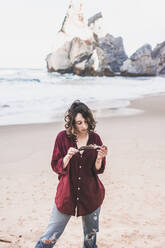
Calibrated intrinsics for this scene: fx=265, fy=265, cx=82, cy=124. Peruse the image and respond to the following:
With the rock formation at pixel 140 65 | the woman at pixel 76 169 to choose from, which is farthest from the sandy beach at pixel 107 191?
the rock formation at pixel 140 65

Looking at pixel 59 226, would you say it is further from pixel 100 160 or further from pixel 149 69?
pixel 149 69

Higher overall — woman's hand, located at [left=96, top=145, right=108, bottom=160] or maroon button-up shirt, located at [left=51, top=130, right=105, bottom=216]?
woman's hand, located at [left=96, top=145, right=108, bottom=160]

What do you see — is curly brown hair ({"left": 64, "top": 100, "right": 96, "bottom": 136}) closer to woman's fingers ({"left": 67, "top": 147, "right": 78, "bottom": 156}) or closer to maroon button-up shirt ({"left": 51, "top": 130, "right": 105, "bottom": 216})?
maroon button-up shirt ({"left": 51, "top": 130, "right": 105, "bottom": 216})

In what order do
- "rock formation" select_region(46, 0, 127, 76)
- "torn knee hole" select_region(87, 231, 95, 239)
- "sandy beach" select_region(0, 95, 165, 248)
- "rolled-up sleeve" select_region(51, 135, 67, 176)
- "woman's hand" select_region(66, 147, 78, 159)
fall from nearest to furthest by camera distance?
"woman's hand" select_region(66, 147, 78, 159) → "rolled-up sleeve" select_region(51, 135, 67, 176) → "torn knee hole" select_region(87, 231, 95, 239) → "sandy beach" select_region(0, 95, 165, 248) → "rock formation" select_region(46, 0, 127, 76)

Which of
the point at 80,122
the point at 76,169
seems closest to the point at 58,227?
the point at 76,169

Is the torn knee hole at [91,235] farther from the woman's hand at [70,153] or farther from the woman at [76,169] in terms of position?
the woman's hand at [70,153]

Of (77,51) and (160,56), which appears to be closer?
(77,51)

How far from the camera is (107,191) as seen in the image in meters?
3.97

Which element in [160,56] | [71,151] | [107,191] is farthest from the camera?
[160,56]

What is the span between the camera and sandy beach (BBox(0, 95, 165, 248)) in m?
2.89

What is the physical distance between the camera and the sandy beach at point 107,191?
9.49 feet

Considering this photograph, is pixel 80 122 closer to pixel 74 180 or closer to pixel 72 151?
pixel 72 151

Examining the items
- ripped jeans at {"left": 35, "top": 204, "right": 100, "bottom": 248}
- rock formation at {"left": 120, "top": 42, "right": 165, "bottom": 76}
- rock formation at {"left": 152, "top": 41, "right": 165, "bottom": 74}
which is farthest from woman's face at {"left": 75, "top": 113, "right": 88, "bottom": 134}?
rock formation at {"left": 152, "top": 41, "right": 165, "bottom": 74}

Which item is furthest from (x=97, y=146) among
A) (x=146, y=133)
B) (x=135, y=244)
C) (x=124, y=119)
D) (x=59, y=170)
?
(x=124, y=119)
